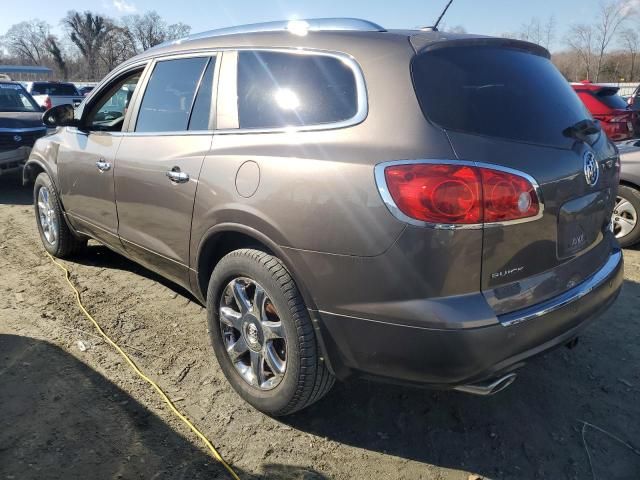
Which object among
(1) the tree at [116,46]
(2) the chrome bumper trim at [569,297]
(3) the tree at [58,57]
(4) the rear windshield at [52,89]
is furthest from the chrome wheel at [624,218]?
(3) the tree at [58,57]

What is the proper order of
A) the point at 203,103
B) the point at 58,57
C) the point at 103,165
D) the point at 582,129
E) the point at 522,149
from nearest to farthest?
the point at 522,149 < the point at 582,129 < the point at 203,103 < the point at 103,165 < the point at 58,57

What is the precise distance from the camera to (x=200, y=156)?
9.38 ft

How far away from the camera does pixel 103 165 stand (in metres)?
3.79

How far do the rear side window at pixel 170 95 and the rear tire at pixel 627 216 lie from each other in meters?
4.25

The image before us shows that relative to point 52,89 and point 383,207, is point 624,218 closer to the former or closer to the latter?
point 383,207

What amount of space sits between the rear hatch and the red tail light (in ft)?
0.16

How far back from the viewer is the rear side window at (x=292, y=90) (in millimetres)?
2357

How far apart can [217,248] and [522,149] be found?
5.31ft

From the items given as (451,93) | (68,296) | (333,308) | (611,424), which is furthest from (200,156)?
(611,424)

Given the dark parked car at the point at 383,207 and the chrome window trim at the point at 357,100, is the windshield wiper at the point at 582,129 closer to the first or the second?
the dark parked car at the point at 383,207

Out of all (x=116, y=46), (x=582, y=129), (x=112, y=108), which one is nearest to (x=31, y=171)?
(x=112, y=108)

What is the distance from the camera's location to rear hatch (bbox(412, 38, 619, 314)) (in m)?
2.06

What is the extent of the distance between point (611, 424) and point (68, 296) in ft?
12.3

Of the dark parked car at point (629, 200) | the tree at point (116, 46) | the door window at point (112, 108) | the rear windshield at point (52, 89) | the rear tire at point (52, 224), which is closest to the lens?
the door window at point (112, 108)
